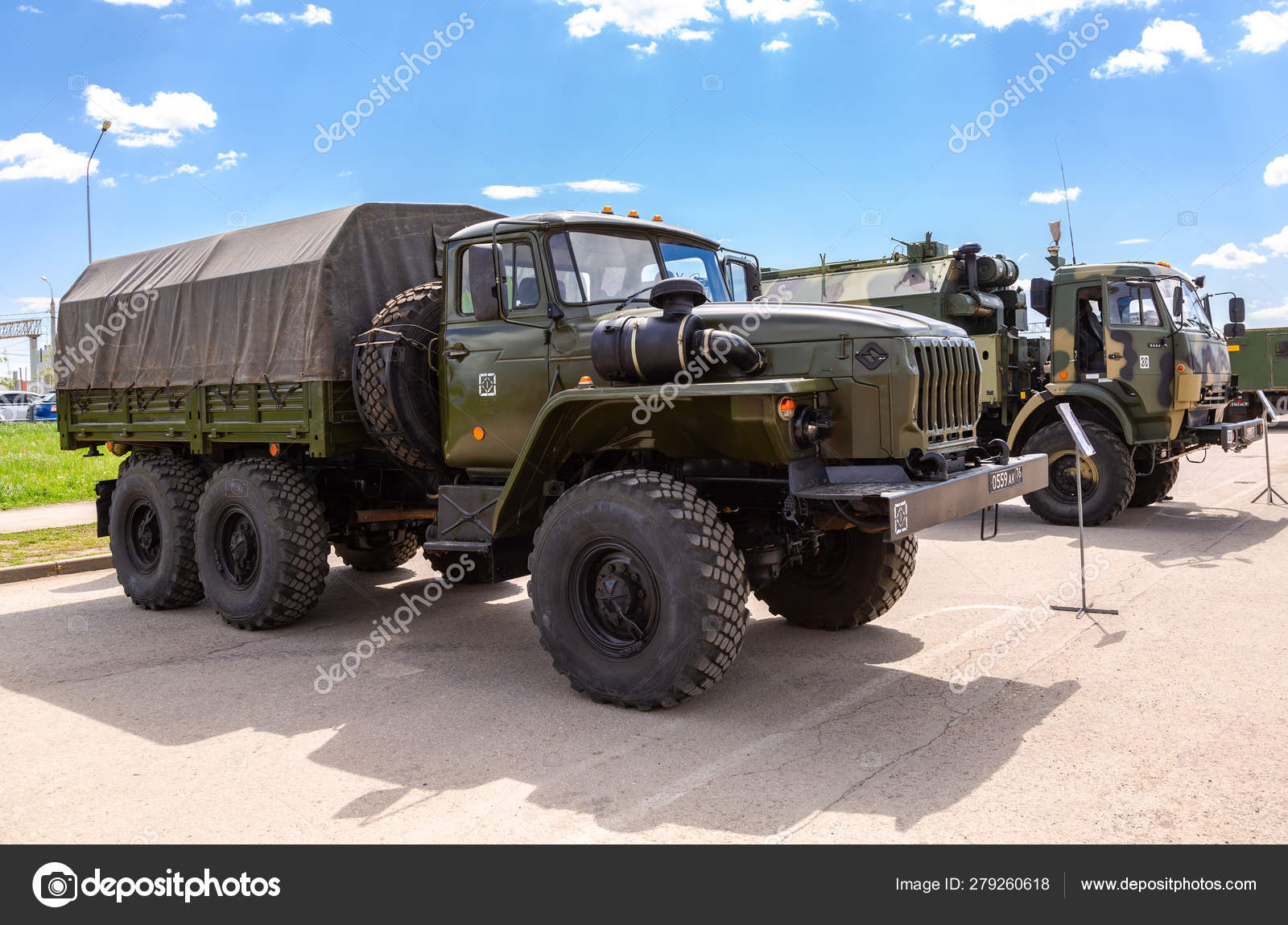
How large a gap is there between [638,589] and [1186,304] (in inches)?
366

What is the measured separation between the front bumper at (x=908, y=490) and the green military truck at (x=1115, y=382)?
5.22m

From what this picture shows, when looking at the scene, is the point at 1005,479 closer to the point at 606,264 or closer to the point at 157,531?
the point at 606,264

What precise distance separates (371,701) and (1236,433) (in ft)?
34.7

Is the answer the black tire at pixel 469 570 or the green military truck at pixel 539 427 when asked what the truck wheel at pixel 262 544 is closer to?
the green military truck at pixel 539 427

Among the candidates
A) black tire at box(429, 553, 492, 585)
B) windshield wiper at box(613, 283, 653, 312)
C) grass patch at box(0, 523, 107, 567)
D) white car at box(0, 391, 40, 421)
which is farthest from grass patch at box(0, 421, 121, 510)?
white car at box(0, 391, 40, 421)

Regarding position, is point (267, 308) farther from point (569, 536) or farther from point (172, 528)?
point (569, 536)

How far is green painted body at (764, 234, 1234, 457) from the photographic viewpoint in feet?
36.2

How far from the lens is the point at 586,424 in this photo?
550cm

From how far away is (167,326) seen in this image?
821cm

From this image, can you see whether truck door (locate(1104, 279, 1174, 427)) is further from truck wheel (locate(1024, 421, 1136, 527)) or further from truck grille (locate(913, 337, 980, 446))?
truck grille (locate(913, 337, 980, 446))

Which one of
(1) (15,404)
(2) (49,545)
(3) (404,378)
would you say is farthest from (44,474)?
(1) (15,404)

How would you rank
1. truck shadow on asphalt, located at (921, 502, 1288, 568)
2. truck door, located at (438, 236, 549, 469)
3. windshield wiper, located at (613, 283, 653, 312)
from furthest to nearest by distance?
truck shadow on asphalt, located at (921, 502, 1288, 568)
truck door, located at (438, 236, 549, 469)
windshield wiper, located at (613, 283, 653, 312)

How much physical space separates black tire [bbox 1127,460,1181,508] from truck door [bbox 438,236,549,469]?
9.34 m
